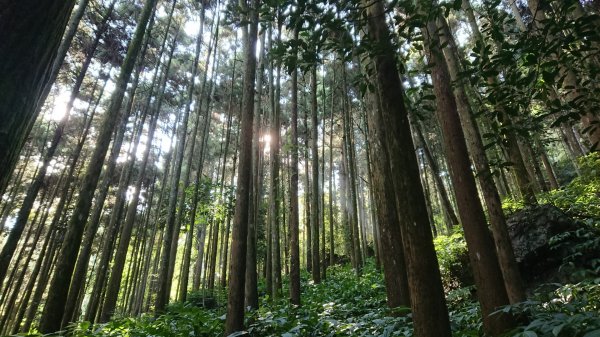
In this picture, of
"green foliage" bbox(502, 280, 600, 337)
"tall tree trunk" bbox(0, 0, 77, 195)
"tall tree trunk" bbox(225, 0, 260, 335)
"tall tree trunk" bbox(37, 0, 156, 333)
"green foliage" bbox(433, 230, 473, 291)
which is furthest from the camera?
"green foliage" bbox(433, 230, 473, 291)

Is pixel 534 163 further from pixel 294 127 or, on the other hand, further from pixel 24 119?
pixel 24 119

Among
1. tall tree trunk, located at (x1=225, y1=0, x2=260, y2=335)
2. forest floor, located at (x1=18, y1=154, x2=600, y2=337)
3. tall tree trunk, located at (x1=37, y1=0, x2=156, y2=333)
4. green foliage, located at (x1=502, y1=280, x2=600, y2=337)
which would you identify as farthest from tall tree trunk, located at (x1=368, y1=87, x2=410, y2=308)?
tall tree trunk, located at (x1=37, y1=0, x2=156, y2=333)

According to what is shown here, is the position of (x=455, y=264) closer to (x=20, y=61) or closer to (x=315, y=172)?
(x=315, y=172)

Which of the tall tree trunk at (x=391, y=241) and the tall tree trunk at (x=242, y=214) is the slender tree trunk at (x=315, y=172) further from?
the tall tree trunk at (x=391, y=241)

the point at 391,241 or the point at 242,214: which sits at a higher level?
the point at 242,214

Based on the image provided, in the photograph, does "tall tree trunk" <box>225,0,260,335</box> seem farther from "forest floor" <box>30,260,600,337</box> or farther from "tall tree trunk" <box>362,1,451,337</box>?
"tall tree trunk" <box>362,1,451,337</box>

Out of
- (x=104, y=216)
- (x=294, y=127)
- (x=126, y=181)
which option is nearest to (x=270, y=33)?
(x=294, y=127)

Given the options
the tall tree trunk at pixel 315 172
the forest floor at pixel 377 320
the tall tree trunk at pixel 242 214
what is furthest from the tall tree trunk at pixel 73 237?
the tall tree trunk at pixel 315 172

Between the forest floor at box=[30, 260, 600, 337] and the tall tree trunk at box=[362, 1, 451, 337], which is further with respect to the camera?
the tall tree trunk at box=[362, 1, 451, 337]

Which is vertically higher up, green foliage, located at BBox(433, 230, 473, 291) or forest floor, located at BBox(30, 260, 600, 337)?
green foliage, located at BBox(433, 230, 473, 291)

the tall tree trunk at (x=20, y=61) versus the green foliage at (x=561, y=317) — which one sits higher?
the tall tree trunk at (x=20, y=61)

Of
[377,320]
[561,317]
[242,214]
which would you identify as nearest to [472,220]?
[377,320]

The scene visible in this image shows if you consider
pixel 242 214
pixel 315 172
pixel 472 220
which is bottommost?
pixel 472 220

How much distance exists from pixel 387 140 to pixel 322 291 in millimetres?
8629
